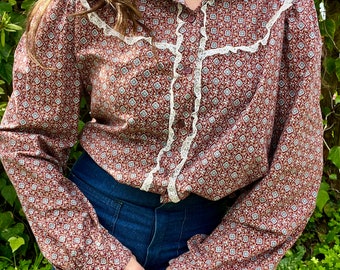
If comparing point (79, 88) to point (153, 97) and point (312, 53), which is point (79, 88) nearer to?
point (153, 97)

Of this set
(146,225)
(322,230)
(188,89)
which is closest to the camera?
(188,89)

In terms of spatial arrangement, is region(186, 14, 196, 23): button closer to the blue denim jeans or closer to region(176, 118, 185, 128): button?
region(176, 118, 185, 128): button

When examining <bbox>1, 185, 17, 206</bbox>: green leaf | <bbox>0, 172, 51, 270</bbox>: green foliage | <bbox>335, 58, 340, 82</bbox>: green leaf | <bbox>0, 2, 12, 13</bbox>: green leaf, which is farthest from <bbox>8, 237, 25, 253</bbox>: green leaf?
<bbox>335, 58, 340, 82</bbox>: green leaf

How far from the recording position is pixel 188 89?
151 centimetres

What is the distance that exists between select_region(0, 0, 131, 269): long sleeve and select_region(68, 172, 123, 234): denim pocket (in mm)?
40

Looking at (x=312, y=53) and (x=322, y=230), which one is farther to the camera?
(x=322, y=230)

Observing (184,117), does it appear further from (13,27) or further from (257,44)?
(13,27)

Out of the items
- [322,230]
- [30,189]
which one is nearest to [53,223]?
[30,189]

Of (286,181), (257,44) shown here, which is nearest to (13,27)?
(257,44)

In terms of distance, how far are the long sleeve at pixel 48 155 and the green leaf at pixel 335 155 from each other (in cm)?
120

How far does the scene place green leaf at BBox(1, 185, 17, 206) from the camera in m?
2.39

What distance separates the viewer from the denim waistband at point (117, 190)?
63.4 inches

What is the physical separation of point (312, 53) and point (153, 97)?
0.38m

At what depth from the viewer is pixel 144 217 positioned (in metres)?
1.62
